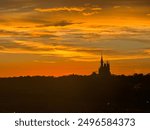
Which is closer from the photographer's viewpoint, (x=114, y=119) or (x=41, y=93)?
(x=114, y=119)

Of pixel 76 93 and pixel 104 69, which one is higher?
pixel 104 69

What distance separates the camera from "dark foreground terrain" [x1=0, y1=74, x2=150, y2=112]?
406 centimetres

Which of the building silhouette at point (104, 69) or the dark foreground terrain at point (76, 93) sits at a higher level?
the building silhouette at point (104, 69)

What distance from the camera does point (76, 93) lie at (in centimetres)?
412

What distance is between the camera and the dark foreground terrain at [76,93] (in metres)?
4.06

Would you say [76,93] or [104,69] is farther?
[76,93]

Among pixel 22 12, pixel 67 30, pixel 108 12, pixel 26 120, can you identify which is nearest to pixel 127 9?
pixel 108 12

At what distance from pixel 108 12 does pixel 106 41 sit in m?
0.23

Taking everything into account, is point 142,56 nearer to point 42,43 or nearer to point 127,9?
point 127,9

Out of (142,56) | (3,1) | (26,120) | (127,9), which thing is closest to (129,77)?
(142,56)

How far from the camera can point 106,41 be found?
4.08 metres

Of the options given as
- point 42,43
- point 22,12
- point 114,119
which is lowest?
point 114,119

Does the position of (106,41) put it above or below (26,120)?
above

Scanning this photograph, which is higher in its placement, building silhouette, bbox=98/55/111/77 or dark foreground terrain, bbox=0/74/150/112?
building silhouette, bbox=98/55/111/77
